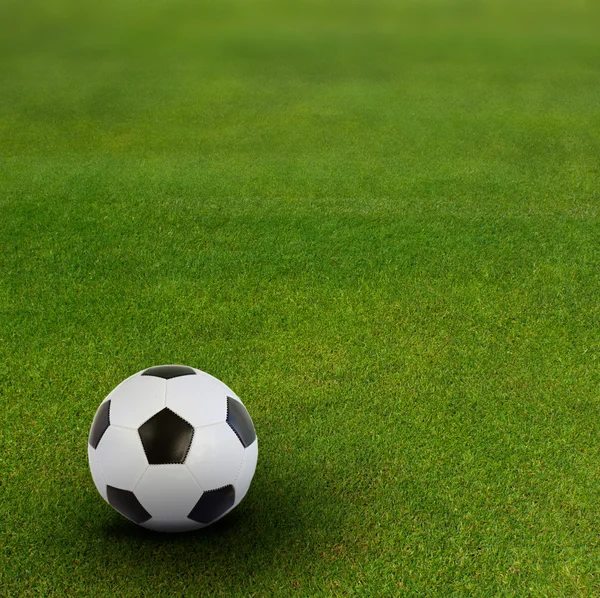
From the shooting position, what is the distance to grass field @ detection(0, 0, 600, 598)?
2.34m

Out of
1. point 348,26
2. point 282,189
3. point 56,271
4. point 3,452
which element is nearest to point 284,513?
point 3,452

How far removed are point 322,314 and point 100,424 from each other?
1.63 meters

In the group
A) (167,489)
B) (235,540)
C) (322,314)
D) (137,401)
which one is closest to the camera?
(167,489)

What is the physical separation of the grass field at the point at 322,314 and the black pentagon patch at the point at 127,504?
0.62 ft

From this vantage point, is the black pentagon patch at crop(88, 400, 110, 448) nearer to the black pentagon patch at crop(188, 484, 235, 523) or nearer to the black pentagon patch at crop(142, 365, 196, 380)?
the black pentagon patch at crop(142, 365, 196, 380)

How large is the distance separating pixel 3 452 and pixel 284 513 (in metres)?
1.21

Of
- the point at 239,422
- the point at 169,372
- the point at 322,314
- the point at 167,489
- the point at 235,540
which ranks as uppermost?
the point at 169,372

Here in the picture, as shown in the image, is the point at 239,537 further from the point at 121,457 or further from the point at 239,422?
the point at 121,457

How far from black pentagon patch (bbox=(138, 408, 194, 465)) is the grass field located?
420 mm

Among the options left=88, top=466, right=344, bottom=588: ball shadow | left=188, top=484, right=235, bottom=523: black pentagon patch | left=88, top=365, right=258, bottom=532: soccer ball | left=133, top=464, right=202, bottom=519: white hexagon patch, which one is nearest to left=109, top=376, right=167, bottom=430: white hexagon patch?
left=88, top=365, right=258, bottom=532: soccer ball

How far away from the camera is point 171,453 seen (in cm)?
211

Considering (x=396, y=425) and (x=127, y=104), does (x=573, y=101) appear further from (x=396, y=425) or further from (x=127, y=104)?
(x=396, y=425)

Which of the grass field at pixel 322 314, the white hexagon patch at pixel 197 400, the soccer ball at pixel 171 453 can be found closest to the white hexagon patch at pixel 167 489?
the soccer ball at pixel 171 453

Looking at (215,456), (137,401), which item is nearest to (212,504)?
(215,456)
